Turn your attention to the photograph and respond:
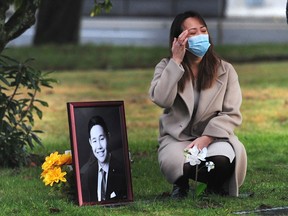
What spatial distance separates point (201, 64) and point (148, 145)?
2.84 m

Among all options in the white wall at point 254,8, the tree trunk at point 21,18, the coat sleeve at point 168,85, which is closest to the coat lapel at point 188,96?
the coat sleeve at point 168,85

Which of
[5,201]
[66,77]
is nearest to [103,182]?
[5,201]

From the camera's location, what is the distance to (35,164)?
26.3 feet

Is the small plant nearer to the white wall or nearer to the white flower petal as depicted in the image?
the white flower petal

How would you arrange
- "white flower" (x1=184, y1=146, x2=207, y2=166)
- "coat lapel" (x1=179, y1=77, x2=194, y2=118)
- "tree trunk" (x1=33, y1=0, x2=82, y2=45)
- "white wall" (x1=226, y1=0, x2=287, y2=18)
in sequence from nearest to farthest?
"white flower" (x1=184, y1=146, x2=207, y2=166)
"coat lapel" (x1=179, y1=77, x2=194, y2=118)
"tree trunk" (x1=33, y1=0, x2=82, y2=45)
"white wall" (x1=226, y1=0, x2=287, y2=18)

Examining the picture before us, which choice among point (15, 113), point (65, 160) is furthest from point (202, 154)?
point (15, 113)

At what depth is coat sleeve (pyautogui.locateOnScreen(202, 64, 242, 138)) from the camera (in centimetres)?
616

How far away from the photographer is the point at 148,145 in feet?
29.8

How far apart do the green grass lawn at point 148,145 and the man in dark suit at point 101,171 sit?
12cm

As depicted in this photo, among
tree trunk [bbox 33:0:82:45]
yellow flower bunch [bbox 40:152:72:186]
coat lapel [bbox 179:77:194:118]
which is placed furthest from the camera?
tree trunk [bbox 33:0:82:45]

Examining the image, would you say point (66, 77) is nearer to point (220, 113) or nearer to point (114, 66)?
point (114, 66)

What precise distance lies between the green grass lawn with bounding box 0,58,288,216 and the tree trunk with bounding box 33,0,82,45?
3327mm

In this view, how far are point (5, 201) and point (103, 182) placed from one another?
789 mm

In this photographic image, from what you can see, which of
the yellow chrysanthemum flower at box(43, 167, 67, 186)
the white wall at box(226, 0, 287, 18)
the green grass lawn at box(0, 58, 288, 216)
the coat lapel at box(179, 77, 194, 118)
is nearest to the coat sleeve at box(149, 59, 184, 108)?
the coat lapel at box(179, 77, 194, 118)
